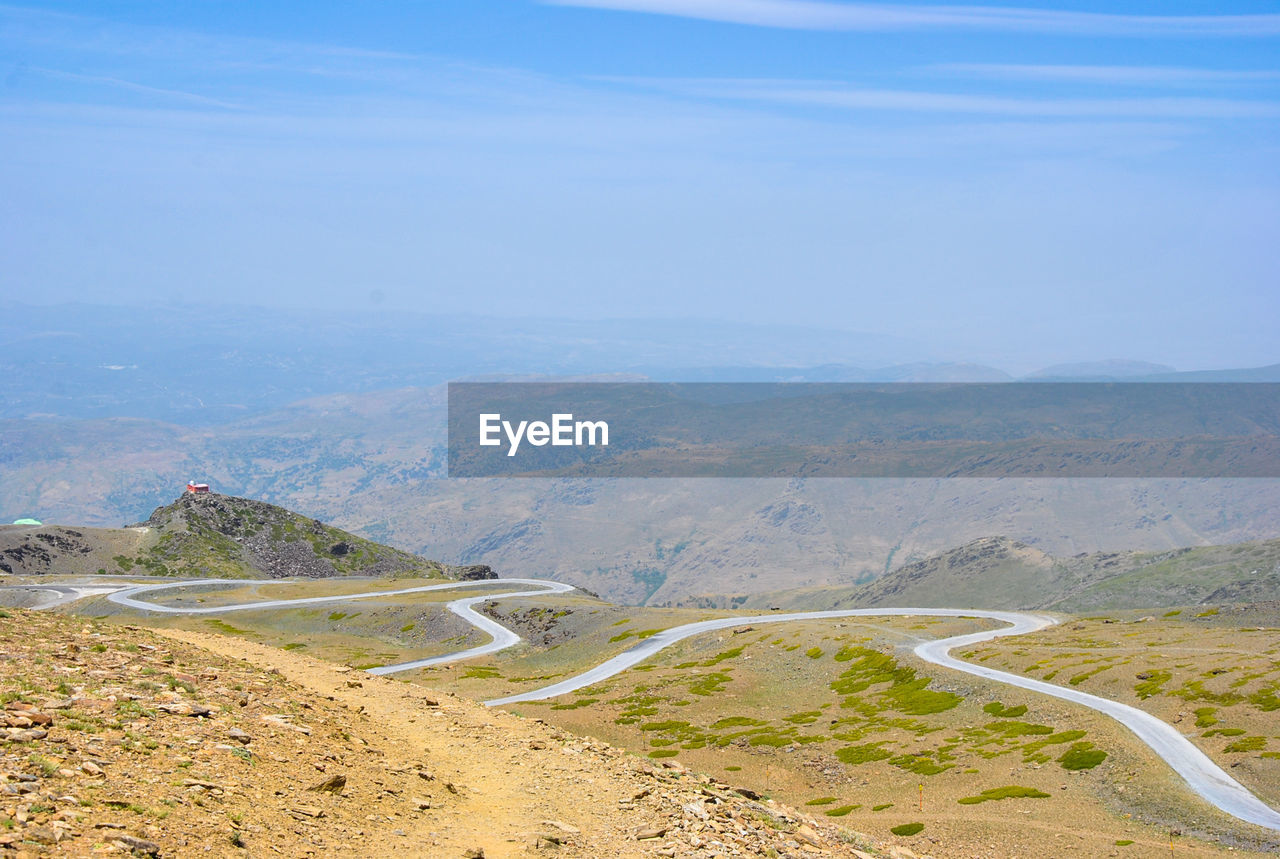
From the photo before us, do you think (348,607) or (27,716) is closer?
(27,716)

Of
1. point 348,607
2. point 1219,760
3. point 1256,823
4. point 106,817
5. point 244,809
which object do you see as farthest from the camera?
point 348,607

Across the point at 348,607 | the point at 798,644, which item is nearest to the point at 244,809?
the point at 798,644

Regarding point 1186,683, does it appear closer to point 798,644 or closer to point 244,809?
point 798,644

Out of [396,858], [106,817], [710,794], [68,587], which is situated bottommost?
[68,587]

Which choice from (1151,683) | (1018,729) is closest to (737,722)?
(1018,729)

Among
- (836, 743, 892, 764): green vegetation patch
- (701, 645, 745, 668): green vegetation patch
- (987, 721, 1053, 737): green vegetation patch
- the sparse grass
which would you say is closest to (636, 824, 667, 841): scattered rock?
(836, 743, 892, 764): green vegetation patch

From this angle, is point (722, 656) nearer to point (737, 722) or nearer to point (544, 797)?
point (737, 722)

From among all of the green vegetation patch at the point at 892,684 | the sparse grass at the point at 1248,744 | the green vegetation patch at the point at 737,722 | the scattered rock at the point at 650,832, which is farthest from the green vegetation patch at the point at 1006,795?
the scattered rock at the point at 650,832

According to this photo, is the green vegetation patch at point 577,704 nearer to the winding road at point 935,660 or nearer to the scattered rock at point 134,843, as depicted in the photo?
the winding road at point 935,660
